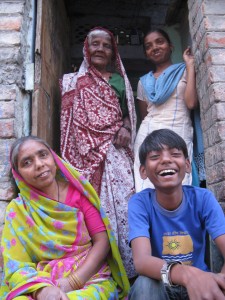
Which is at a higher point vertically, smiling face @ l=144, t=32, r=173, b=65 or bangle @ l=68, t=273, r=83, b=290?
smiling face @ l=144, t=32, r=173, b=65

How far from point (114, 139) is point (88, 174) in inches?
14.3

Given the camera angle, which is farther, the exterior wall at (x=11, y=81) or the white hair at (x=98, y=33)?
the white hair at (x=98, y=33)

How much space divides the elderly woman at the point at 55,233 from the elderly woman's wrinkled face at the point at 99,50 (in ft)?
4.08

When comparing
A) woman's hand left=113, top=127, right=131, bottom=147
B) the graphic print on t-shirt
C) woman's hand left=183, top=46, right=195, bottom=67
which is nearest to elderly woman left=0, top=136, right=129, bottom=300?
the graphic print on t-shirt

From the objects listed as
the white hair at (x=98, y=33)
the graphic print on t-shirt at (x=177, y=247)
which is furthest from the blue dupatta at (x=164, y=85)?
the graphic print on t-shirt at (x=177, y=247)

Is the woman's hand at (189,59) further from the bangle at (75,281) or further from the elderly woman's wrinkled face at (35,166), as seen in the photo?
the bangle at (75,281)

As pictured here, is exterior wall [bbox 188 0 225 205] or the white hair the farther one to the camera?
the white hair

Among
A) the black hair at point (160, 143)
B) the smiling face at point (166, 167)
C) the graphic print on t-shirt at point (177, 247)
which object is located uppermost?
the black hair at point (160, 143)

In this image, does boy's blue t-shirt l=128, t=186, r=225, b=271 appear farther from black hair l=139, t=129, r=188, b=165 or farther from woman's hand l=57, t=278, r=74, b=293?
woman's hand l=57, t=278, r=74, b=293

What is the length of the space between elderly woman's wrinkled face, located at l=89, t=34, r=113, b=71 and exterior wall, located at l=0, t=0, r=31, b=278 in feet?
1.92

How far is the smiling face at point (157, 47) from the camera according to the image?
119 inches

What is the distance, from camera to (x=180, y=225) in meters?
1.88

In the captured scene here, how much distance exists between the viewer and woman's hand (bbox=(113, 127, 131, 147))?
2.88 meters

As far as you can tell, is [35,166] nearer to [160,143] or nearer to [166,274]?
[160,143]
